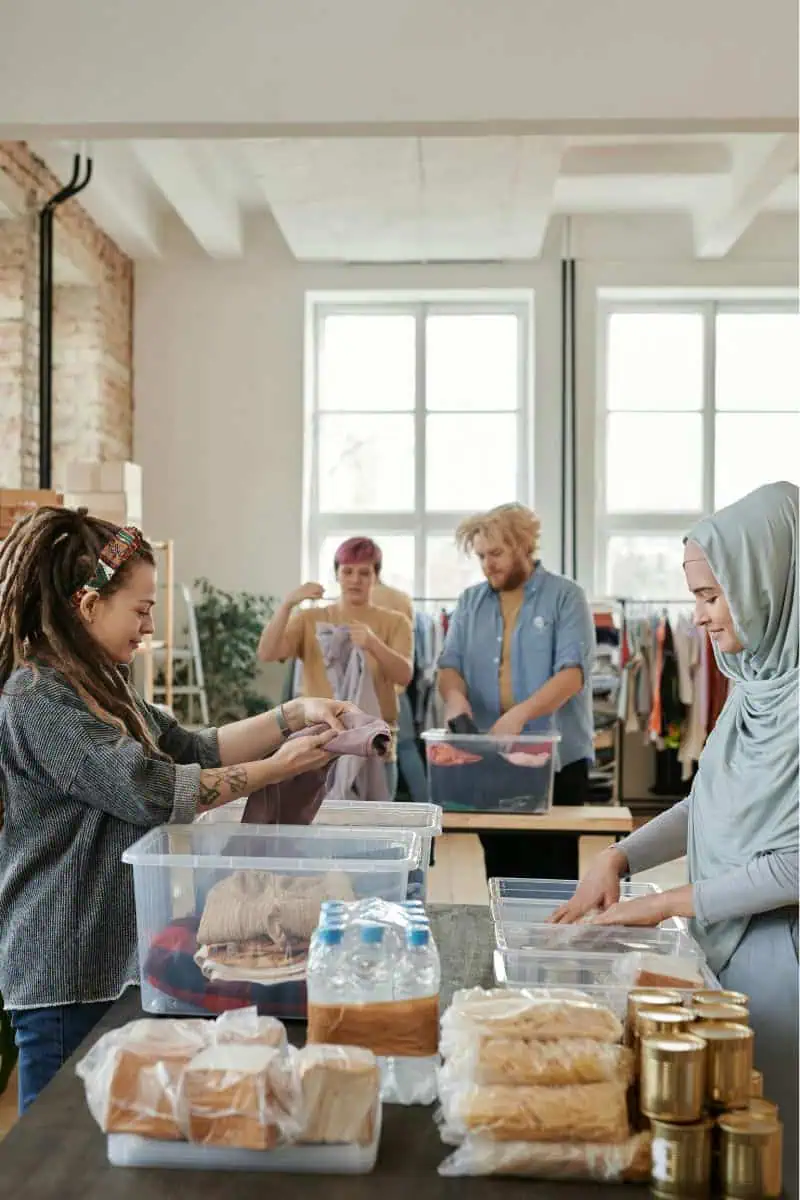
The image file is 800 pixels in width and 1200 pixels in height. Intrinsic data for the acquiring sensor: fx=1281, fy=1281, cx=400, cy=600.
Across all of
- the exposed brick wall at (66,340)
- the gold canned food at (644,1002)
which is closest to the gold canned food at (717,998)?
the gold canned food at (644,1002)

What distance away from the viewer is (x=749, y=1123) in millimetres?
1263

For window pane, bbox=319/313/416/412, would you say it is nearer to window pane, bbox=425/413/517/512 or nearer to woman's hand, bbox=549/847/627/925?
window pane, bbox=425/413/517/512

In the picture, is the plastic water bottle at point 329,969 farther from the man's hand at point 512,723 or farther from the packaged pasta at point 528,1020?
the man's hand at point 512,723

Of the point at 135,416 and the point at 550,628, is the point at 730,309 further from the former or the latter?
the point at 550,628

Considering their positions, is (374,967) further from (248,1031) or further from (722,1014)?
(722,1014)

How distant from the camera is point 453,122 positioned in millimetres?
3865

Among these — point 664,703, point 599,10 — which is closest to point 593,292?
point 664,703

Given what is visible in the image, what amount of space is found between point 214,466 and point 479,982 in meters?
6.63

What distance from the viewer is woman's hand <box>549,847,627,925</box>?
81.5 inches

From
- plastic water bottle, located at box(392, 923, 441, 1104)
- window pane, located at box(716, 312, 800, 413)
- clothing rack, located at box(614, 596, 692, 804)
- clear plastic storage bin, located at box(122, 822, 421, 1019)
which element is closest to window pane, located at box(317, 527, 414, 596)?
clothing rack, located at box(614, 596, 692, 804)

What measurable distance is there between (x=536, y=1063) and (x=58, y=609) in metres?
1.11

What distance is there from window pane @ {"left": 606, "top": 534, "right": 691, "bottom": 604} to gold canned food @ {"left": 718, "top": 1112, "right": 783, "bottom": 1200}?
7408 mm

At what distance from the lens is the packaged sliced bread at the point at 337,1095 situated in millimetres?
1343

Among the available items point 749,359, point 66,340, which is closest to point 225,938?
point 66,340
